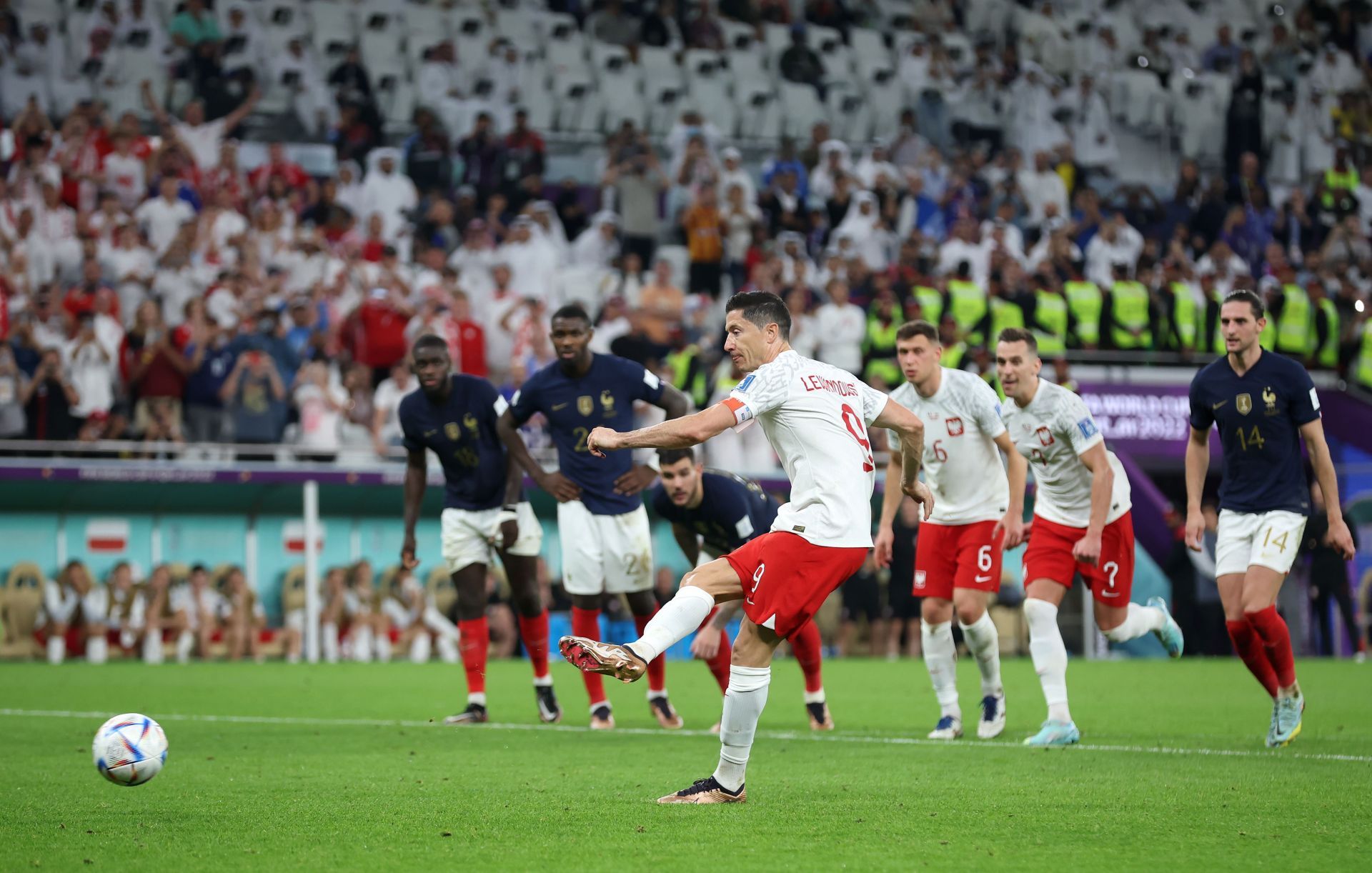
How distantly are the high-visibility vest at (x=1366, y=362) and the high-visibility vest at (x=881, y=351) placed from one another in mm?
8050

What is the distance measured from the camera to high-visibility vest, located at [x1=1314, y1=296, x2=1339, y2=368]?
992 inches

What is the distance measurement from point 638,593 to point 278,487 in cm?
1009

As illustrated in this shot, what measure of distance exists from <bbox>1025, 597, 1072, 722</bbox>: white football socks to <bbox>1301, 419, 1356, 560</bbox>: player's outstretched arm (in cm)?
163

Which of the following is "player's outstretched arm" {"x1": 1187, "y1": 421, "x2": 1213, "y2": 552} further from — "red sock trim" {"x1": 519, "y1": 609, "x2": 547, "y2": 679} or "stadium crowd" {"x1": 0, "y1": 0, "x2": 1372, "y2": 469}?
"stadium crowd" {"x1": 0, "y1": 0, "x2": 1372, "y2": 469}

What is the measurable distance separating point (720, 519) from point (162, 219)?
12.8 metres

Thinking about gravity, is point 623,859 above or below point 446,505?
below

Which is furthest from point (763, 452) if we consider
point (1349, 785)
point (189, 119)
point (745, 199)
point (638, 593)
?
point (1349, 785)

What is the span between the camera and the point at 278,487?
2036 cm

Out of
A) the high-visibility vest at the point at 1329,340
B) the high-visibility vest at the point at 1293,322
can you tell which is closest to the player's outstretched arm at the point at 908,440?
the high-visibility vest at the point at 1293,322

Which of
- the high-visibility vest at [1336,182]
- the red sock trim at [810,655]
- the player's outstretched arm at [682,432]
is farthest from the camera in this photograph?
the high-visibility vest at [1336,182]

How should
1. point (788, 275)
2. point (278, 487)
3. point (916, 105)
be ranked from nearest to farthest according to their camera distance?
1. point (278, 487)
2. point (788, 275)
3. point (916, 105)

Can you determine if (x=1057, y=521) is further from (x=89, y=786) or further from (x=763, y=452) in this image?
(x=763, y=452)

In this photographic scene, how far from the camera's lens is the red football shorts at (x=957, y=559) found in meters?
10.2

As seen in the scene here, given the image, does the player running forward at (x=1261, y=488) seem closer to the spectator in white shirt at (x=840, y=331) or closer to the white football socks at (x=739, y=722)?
the white football socks at (x=739, y=722)
